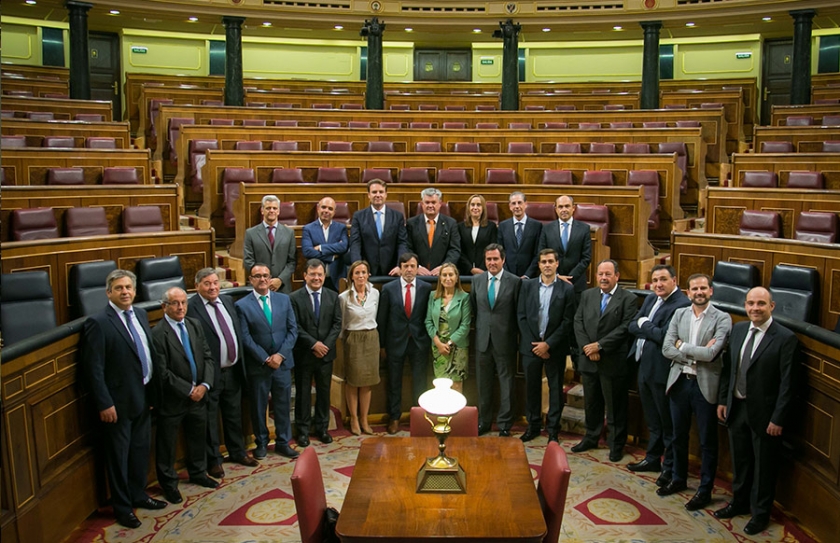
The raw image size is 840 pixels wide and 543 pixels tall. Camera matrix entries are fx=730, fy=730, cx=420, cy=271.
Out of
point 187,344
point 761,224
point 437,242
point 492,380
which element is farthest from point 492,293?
point 761,224

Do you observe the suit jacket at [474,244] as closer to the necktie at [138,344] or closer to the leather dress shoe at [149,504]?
the necktie at [138,344]

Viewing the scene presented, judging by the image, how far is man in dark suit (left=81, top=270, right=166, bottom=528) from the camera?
333cm

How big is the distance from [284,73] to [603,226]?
32.1ft

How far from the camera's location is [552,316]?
4.33 metres

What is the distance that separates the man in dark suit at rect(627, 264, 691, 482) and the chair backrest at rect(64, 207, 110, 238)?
3733mm

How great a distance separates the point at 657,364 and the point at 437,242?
1.74m

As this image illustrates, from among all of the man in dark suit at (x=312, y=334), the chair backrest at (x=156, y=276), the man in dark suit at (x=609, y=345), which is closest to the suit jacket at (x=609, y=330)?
the man in dark suit at (x=609, y=345)

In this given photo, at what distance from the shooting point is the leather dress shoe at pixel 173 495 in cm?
364

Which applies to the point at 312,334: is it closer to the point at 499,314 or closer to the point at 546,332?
the point at 499,314

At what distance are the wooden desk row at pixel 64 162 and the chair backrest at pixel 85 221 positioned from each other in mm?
1263

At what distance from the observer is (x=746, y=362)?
3.35 metres

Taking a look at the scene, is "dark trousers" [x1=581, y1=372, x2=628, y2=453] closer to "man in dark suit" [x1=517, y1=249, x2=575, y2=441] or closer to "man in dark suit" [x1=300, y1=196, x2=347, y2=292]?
"man in dark suit" [x1=517, y1=249, x2=575, y2=441]

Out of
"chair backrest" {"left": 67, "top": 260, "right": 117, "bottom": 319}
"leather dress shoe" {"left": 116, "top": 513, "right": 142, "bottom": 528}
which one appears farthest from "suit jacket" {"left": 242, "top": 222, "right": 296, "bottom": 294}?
"leather dress shoe" {"left": 116, "top": 513, "right": 142, "bottom": 528}

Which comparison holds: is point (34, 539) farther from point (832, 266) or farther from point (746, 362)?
point (832, 266)
